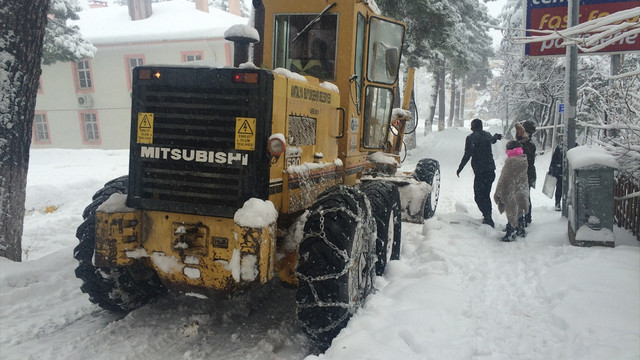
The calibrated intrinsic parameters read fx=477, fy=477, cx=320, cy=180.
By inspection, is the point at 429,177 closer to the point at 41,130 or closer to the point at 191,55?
the point at 191,55

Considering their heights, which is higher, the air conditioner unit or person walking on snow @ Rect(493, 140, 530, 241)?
the air conditioner unit

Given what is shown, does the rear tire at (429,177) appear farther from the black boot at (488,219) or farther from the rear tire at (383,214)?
the rear tire at (383,214)

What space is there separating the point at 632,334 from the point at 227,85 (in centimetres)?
364

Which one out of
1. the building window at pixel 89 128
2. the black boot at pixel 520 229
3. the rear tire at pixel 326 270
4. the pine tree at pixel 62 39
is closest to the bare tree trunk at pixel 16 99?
the rear tire at pixel 326 270

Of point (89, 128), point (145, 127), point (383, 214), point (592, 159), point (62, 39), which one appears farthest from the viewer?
point (89, 128)

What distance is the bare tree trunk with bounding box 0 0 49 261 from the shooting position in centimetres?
528

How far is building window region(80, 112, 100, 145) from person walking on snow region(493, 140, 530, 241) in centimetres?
2452

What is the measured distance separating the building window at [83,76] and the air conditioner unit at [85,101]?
531mm

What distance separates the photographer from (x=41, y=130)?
87.8 feet

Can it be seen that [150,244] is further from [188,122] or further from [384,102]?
[384,102]

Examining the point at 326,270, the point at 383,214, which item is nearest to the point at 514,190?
the point at 383,214

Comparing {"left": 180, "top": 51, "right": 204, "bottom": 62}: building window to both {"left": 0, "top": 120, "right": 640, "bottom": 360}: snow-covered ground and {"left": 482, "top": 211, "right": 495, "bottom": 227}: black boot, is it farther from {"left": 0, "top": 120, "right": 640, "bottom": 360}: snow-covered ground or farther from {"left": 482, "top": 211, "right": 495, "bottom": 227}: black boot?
{"left": 0, "top": 120, "right": 640, "bottom": 360}: snow-covered ground

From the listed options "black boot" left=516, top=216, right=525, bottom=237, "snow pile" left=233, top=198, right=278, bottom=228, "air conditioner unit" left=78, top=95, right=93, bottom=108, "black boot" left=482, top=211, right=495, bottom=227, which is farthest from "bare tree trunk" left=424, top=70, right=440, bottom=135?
"snow pile" left=233, top=198, right=278, bottom=228

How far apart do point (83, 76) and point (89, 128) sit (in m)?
2.86
